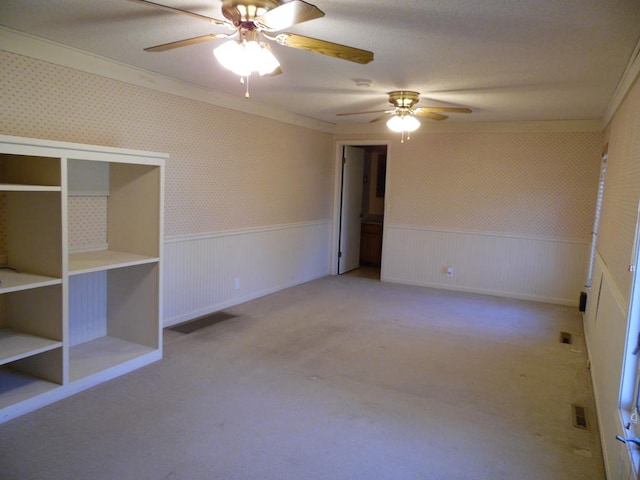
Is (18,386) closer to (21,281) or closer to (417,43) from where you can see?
(21,281)

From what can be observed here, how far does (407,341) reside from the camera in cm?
416

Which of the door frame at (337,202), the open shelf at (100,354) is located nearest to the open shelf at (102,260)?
the open shelf at (100,354)

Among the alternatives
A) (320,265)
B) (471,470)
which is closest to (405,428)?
(471,470)

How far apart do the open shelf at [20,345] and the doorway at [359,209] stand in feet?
15.8

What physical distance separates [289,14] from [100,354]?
9.11ft

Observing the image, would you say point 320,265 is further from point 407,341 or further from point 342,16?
point 342,16

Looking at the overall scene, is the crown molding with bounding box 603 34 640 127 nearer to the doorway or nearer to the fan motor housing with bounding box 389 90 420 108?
the fan motor housing with bounding box 389 90 420 108

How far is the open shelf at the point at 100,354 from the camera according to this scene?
3072mm

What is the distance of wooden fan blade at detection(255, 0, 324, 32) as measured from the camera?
183cm

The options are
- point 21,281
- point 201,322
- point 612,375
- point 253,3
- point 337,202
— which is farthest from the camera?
point 337,202

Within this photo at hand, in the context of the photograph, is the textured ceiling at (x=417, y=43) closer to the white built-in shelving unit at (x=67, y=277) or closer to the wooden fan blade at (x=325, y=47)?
the wooden fan blade at (x=325, y=47)

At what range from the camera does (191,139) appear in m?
4.35

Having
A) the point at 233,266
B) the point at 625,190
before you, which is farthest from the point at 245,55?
the point at 233,266

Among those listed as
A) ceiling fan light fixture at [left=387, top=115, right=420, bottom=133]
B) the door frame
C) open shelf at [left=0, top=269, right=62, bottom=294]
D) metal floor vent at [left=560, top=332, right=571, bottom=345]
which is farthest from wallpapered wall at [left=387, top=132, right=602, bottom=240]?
open shelf at [left=0, top=269, right=62, bottom=294]
